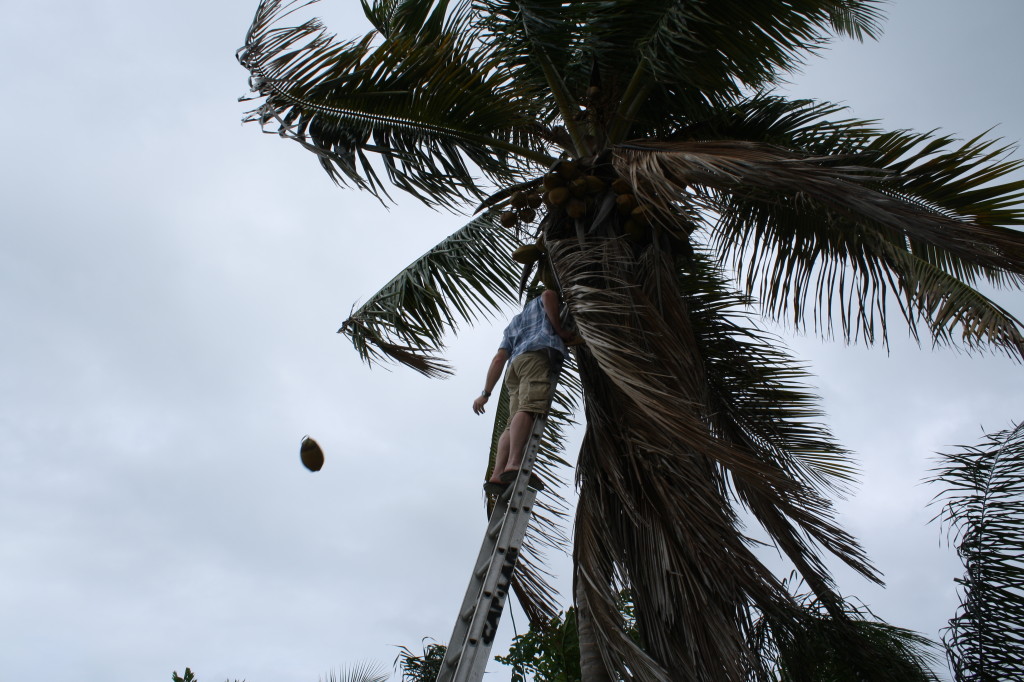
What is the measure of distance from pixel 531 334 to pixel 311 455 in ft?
4.19

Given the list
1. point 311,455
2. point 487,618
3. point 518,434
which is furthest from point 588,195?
point 487,618

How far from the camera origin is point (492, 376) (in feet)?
15.2

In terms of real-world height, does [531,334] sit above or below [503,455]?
above

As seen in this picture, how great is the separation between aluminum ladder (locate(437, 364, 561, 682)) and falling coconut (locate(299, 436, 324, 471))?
98cm

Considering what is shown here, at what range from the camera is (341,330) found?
5.73 metres

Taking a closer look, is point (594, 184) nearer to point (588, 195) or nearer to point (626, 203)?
point (588, 195)

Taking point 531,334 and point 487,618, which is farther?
point 531,334

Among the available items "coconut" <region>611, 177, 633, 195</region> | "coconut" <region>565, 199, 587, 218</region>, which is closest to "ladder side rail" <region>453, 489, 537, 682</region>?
"coconut" <region>565, 199, 587, 218</region>

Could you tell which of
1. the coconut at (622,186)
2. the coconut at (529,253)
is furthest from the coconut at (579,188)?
the coconut at (529,253)

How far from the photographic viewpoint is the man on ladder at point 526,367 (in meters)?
4.31

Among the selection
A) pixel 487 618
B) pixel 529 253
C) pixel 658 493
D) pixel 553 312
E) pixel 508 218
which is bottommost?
pixel 487 618

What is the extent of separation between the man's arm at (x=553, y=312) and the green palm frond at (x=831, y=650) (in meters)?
1.67

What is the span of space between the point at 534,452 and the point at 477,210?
2.00 meters

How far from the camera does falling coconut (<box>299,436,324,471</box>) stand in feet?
14.4
